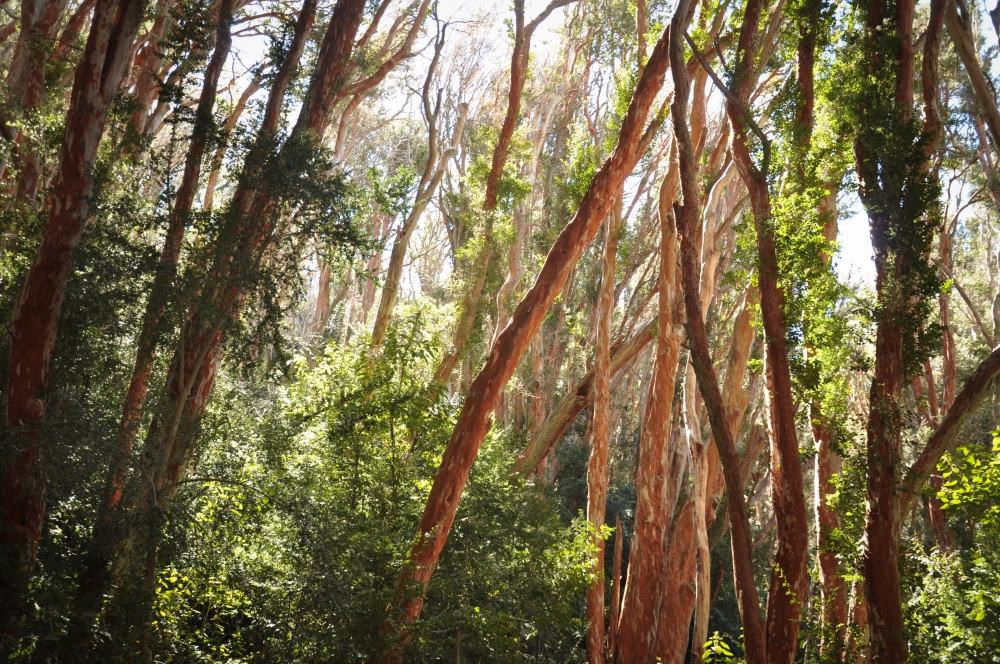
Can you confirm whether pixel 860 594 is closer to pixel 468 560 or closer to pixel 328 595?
pixel 468 560

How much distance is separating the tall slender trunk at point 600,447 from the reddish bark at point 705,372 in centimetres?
247

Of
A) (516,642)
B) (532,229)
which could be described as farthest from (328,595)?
(532,229)

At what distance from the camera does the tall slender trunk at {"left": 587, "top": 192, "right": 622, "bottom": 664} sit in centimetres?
931

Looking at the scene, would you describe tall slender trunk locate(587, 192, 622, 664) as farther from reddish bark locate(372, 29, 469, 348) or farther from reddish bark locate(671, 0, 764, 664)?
reddish bark locate(372, 29, 469, 348)

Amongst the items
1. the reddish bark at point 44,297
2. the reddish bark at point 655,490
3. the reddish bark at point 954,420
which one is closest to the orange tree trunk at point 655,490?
the reddish bark at point 655,490

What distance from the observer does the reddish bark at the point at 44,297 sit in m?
5.67

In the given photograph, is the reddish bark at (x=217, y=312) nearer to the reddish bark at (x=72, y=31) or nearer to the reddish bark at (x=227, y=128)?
the reddish bark at (x=227, y=128)

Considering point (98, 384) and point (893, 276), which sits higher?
point (893, 276)

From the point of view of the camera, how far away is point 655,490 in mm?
10062

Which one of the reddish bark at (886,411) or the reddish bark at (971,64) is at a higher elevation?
the reddish bark at (971,64)

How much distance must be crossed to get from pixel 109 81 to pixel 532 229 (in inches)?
521

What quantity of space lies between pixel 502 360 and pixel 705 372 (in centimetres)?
197

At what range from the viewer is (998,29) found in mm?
7590

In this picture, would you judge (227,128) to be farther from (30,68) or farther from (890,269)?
(890,269)
